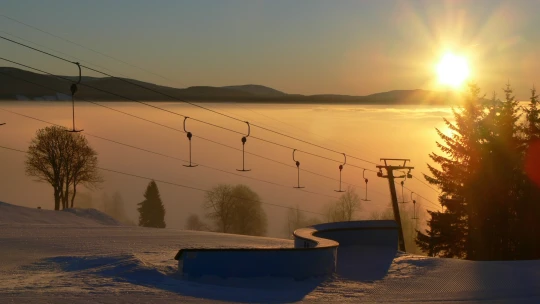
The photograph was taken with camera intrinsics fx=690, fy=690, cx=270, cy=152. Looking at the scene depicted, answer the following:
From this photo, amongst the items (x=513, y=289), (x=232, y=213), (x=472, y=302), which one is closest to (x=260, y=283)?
(x=472, y=302)

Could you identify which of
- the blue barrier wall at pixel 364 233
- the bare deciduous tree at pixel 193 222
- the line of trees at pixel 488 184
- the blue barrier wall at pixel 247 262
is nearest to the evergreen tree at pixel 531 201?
the line of trees at pixel 488 184

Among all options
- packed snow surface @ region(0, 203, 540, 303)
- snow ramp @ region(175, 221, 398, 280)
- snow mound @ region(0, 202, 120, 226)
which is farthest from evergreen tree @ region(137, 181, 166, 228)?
snow ramp @ region(175, 221, 398, 280)

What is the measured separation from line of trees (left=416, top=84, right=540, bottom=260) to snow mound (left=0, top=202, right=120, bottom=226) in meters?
22.2

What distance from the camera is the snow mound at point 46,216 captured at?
40125 millimetres

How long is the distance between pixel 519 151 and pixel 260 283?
108ft

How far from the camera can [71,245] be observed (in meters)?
21.5

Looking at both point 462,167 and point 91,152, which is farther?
point 91,152

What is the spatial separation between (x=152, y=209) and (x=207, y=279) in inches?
2651

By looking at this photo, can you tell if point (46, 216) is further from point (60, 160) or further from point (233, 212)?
point (233, 212)

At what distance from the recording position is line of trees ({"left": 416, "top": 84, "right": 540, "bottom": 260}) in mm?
41781

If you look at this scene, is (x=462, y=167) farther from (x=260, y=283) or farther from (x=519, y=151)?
(x=260, y=283)

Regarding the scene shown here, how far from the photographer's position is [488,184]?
4253 centimetres

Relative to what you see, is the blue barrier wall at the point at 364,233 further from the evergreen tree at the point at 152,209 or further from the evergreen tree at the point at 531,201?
the evergreen tree at the point at 152,209

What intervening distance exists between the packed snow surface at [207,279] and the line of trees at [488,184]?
20950mm
